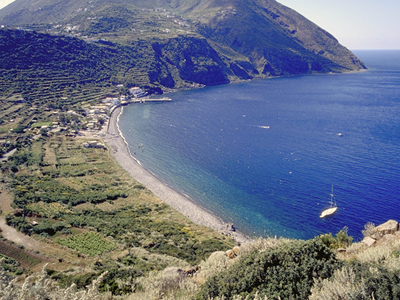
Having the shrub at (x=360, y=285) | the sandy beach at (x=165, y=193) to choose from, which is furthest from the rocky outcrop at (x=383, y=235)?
the sandy beach at (x=165, y=193)

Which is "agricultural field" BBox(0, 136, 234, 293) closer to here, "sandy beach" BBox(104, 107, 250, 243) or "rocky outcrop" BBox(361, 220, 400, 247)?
"sandy beach" BBox(104, 107, 250, 243)

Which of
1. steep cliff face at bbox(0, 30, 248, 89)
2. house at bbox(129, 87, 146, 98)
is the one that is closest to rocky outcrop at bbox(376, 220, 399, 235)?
steep cliff face at bbox(0, 30, 248, 89)

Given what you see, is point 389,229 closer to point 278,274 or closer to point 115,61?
point 278,274

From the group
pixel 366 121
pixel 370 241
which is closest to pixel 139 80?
pixel 366 121

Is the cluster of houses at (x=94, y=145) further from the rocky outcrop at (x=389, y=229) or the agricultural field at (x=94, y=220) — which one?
the rocky outcrop at (x=389, y=229)

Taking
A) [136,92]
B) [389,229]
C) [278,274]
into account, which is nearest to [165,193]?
[389,229]

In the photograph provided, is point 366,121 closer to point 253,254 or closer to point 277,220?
point 277,220
